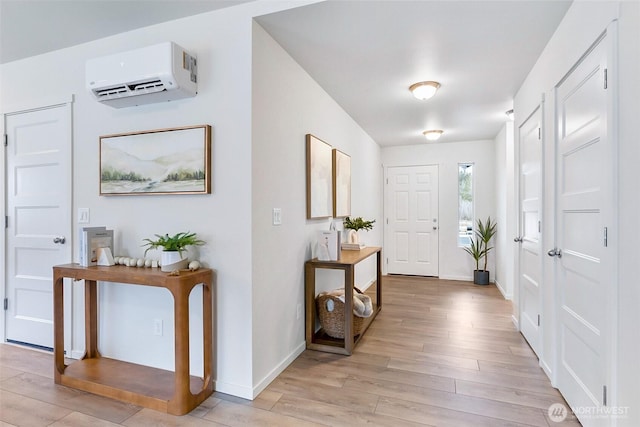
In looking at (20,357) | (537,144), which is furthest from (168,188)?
(537,144)

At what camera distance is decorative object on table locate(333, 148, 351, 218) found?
349 cm

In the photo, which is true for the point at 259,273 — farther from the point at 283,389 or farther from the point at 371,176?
the point at 371,176

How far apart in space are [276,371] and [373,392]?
678 mm

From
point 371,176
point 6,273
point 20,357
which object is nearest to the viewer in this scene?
point 20,357

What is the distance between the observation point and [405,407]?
1955 millimetres

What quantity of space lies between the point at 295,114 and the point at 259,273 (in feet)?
4.28

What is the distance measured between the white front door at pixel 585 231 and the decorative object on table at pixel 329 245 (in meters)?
1.52

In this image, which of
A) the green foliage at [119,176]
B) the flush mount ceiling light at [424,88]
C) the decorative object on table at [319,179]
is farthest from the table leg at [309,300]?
the flush mount ceiling light at [424,88]

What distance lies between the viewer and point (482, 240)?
5.40 meters

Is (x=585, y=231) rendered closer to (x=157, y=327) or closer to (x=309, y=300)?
(x=309, y=300)

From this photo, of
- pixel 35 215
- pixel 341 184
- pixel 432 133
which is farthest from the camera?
pixel 432 133

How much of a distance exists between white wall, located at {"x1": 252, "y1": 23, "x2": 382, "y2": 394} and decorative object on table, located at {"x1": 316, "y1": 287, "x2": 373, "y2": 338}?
222mm

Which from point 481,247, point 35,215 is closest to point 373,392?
point 35,215

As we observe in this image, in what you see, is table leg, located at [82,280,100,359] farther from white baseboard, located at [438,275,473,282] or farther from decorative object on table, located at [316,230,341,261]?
white baseboard, located at [438,275,473,282]
